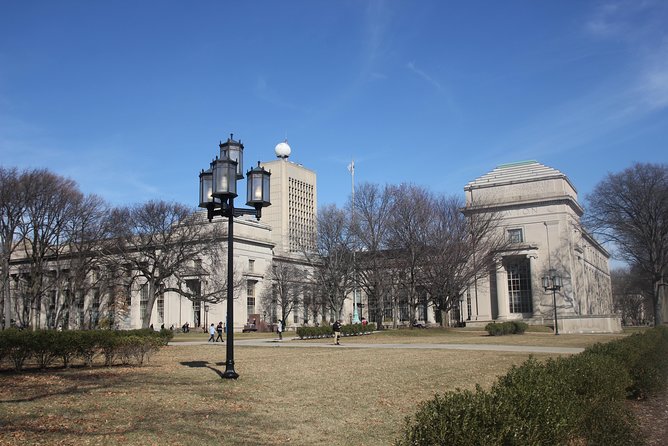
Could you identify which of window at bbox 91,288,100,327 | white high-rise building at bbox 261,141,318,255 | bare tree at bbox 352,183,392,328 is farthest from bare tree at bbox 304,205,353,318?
white high-rise building at bbox 261,141,318,255

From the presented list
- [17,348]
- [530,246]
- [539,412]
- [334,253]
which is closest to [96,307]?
[334,253]

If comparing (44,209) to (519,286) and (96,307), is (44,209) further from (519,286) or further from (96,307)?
(519,286)

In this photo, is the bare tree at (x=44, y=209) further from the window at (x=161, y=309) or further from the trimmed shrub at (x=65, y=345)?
the window at (x=161, y=309)

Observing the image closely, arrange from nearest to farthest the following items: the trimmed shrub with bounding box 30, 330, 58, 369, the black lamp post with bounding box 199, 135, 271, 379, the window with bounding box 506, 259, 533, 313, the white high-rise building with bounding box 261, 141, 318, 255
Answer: the black lamp post with bounding box 199, 135, 271, 379 → the trimmed shrub with bounding box 30, 330, 58, 369 → the window with bounding box 506, 259, 533, 313 → the white high-rise building with bounding box 261, 141, 318, 255

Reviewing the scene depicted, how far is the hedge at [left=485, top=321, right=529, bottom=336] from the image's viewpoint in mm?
40219

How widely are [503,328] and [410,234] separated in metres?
9.98

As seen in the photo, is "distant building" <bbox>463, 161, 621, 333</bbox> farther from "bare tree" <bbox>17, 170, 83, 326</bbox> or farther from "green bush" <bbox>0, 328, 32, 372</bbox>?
"green bush" <bbox>0, 328, 32, 372</bbox>

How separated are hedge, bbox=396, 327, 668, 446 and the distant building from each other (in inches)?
2304

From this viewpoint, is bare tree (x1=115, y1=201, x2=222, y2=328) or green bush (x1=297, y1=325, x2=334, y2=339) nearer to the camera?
green bush (x1=297, y1=325, x2=334, y2=339)

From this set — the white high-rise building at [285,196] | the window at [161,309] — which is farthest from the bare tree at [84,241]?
the white high-rise building at [285,196]

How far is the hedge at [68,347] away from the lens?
14664 millimetres

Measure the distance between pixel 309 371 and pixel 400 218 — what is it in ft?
101

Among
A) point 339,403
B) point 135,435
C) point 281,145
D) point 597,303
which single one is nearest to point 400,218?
point 339,403

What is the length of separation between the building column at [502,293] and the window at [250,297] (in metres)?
33.3
